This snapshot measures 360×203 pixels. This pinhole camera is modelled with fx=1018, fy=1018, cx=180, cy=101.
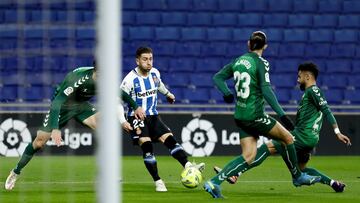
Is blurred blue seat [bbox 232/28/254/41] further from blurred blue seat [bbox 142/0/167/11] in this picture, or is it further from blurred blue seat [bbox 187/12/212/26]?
blurred blue seat [bbox 142/0/167/11]

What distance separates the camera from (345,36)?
74.1ft

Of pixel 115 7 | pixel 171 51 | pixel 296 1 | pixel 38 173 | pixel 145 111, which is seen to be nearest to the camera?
pixel 115 7

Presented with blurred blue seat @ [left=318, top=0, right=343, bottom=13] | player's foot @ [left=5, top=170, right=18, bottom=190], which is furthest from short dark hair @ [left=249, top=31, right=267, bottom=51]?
blurred blue seat @ [left=318, top=0, right=343, bottom=13]

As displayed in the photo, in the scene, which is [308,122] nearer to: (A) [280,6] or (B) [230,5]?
(B) [230,5]

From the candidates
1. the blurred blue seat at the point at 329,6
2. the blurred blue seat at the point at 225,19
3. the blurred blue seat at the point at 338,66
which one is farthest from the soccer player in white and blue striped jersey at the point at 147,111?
the blurred blue seat at the point at 329,6

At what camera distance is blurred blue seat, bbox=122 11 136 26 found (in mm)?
21922

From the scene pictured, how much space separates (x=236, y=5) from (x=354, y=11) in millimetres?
2725

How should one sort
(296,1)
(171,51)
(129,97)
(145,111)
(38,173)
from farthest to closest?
(296,1) < (171,51) < (38,173) < (145,111) < (129,97)

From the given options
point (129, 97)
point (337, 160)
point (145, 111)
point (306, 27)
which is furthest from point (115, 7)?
point (306, 27)

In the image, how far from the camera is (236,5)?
22.4m

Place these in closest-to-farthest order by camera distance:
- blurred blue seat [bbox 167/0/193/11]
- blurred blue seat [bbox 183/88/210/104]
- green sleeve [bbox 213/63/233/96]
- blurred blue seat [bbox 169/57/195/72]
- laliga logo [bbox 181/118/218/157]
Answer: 1. green sleeve [bbox 213/63/233/96]
2. laliga logo [bbox 181/118/218/157]
3. blurred blue seat [bbox 183/88/210/104]
4. blurred blue seat [bbox 169/57/195/72]
5. blurred blue seat [bbox 167/0/193/11]

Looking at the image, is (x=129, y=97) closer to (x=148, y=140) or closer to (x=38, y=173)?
(x=148, y=140)

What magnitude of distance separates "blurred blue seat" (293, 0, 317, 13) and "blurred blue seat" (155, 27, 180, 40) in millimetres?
2925

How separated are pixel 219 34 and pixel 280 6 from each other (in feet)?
5.50
